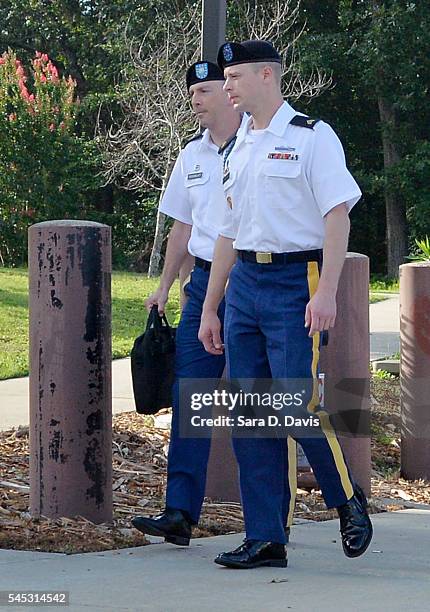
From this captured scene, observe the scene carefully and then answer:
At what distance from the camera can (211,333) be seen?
4.91 meters

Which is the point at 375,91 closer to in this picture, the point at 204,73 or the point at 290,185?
the point at 204,73

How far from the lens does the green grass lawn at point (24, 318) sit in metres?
11.4

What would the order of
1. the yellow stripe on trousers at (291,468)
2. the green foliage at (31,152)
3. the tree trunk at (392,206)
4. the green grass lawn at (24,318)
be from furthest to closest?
the tree trunk at (392,206) < the green foliage at (31,152) < the green grass lawn at (24,318) < the yellow stripe on trousers at (291,468)

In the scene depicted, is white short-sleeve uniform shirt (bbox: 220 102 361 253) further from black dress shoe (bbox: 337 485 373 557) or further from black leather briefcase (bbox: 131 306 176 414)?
black dress shoe (bbox: 337 485 373 557)

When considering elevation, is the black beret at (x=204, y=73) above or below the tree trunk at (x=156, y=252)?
above

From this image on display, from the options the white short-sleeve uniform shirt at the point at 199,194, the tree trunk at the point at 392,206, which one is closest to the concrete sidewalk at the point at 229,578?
the white short-sleeve uniform shirt at the point at 199,194

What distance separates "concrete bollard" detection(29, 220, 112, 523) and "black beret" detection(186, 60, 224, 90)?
73 centimetres

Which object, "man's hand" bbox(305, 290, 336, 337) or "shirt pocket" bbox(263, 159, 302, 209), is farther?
"shirt pocket" bbox(263, 159, 302, 209)

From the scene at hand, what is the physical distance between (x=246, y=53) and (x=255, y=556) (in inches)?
73.8

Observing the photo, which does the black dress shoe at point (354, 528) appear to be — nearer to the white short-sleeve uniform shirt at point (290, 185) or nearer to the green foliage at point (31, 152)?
the white short-sleeve uniform shirt at point (290, 185)

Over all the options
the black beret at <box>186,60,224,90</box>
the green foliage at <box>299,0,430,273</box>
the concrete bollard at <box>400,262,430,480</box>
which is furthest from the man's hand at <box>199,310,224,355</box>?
the green foliage at <box>299,0,430,273</box>

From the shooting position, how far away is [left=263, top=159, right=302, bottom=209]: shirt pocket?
4566 mm

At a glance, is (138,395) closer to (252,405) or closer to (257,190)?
(252,405)

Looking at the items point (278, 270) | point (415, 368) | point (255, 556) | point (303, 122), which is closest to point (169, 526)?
point (255, 556)
